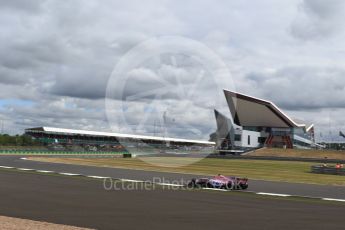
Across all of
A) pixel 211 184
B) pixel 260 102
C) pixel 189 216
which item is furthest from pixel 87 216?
pixel 260 102

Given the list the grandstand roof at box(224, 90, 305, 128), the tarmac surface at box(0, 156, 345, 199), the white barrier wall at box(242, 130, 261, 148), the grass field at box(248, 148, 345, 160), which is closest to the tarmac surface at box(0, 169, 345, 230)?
the tarmac surface at box(0, 156, 345, 199)

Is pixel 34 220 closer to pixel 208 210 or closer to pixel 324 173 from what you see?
pixel 208 210

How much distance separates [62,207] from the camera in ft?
47.1

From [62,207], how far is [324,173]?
3256 cm

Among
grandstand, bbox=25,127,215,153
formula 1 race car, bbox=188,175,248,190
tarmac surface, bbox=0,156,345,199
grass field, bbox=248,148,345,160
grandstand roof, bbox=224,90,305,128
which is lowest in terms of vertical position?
tarmac surface, bbox=0,156,345,199

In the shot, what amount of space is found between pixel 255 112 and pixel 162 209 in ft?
426

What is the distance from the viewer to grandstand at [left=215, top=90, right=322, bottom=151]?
5492 inches

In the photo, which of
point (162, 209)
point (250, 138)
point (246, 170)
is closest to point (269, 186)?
point (162, 209)

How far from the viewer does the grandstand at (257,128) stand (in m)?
140

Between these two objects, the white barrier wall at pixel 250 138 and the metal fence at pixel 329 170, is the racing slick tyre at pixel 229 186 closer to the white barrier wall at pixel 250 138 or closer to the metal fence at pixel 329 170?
the metal fence at pixel 329 170

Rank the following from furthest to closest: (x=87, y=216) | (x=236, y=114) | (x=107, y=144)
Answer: (x=107, y=144) < (x=236, y=114) < (x=87, y=216)

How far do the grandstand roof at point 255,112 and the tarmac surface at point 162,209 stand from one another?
118m

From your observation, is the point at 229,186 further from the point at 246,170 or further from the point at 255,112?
the point at 255,112

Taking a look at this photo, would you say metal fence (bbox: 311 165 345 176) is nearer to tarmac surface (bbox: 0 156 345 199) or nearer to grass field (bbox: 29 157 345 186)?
grass field (bbox: 29 157 345 186)
